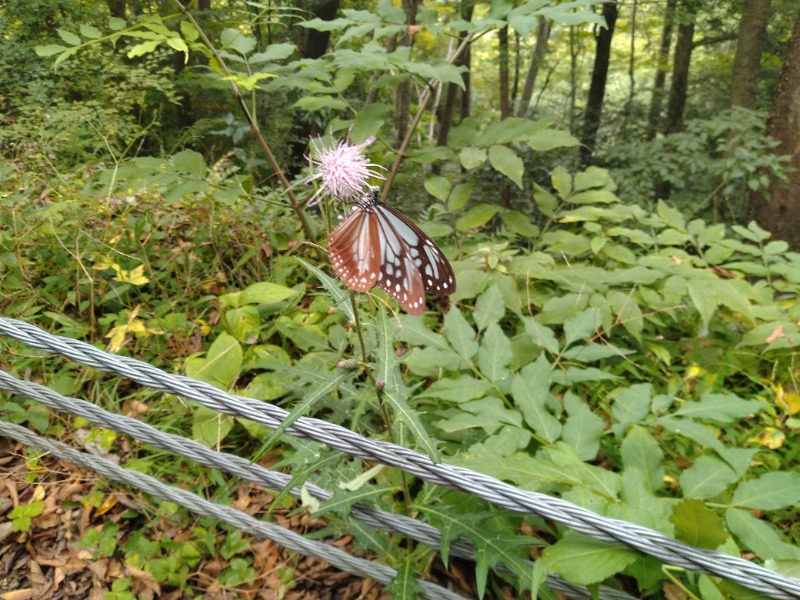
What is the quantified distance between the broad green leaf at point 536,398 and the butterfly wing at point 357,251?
890 millimetres

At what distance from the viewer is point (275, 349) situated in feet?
6.76

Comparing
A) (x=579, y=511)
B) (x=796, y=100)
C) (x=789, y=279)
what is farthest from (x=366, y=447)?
(x=796, y=100)

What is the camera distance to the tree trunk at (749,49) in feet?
17.7

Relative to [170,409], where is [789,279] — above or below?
above

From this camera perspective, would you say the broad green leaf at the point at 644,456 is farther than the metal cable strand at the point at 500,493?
Yes

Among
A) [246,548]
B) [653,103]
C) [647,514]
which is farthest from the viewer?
[653,103]

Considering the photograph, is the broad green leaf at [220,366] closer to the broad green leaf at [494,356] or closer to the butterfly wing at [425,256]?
the broad green leaf at [494,356]

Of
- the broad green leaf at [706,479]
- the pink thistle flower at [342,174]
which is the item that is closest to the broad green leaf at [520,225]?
the broad green leaf at [706,479]

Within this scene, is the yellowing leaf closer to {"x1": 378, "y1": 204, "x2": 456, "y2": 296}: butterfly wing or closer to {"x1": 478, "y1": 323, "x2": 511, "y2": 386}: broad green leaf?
{"x1": 478, "y1": 323, "x2": 511, "y2": 386}: broad green leaf

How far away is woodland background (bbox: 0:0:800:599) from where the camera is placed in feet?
4.11

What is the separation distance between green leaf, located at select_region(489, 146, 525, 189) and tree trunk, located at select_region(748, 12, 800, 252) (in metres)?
3.49

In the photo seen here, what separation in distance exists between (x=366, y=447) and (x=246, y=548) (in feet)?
3.48

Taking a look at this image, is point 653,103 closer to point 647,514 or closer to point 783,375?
point 783,375

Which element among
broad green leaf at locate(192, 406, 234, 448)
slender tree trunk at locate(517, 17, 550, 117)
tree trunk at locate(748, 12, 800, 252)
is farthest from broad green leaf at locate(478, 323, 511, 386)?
slender tree trunk at locate(517, 17, 550, 117)
